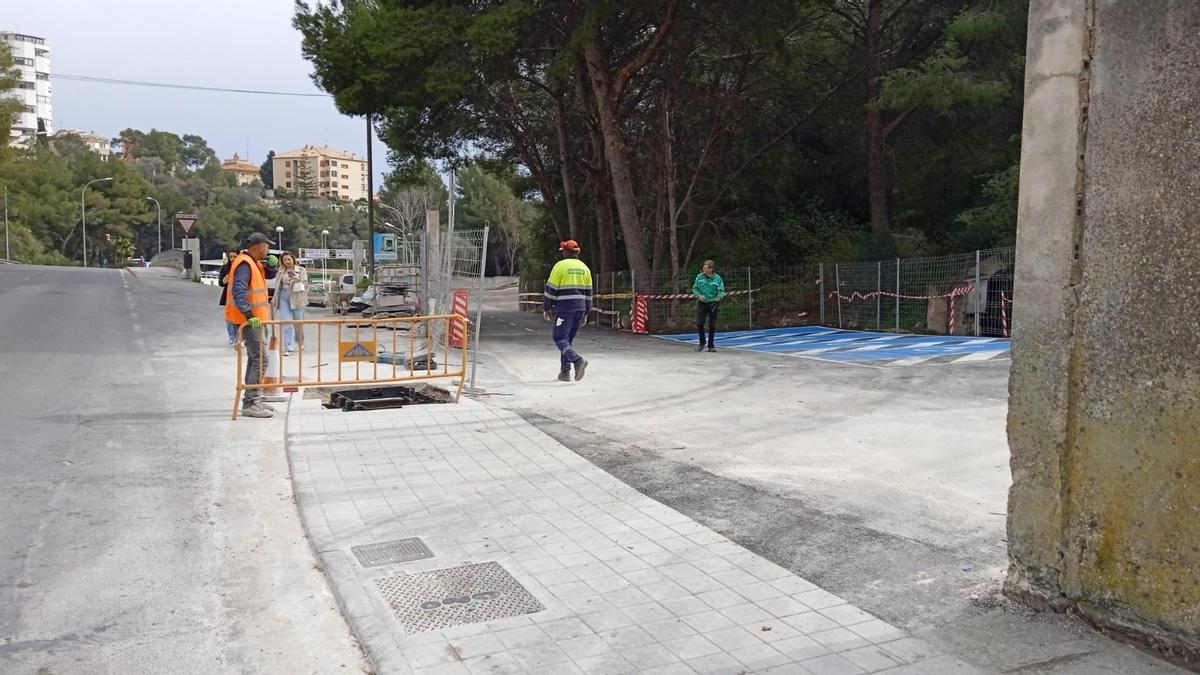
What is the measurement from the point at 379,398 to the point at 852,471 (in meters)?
5.56

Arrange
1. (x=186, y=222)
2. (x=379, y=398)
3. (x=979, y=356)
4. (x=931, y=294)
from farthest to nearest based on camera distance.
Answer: (x=186, y=222)
(x=931, y=294)
(x=979, y=356)
(x=379, y=398)

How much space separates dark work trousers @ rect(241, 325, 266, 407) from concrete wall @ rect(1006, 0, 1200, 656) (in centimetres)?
733

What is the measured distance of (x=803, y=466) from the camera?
278 inches

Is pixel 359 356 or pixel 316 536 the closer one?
pixel 316 536

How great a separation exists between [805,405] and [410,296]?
13610mm

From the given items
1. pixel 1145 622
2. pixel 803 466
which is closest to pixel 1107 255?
pixel 1145 622

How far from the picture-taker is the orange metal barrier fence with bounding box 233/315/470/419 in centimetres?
957

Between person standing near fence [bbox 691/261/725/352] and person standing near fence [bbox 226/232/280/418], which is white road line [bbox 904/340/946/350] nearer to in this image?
person standing near fence [bbox 691/261/725/352]

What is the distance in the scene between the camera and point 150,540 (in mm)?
5418

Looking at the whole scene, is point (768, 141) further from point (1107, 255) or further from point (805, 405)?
point (1107, 255)

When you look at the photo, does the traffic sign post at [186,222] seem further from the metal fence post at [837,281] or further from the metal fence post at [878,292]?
the metal fence post at [878,292]

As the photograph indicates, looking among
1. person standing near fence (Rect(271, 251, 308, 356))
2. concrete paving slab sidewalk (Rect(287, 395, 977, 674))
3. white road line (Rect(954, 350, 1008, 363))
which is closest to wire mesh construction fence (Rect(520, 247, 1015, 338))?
white road line (Rect(954, 350, 1008, 363))

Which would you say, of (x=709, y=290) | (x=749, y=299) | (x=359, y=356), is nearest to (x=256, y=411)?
(x=359, y=356)

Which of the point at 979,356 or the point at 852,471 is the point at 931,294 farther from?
the point at 852,471
